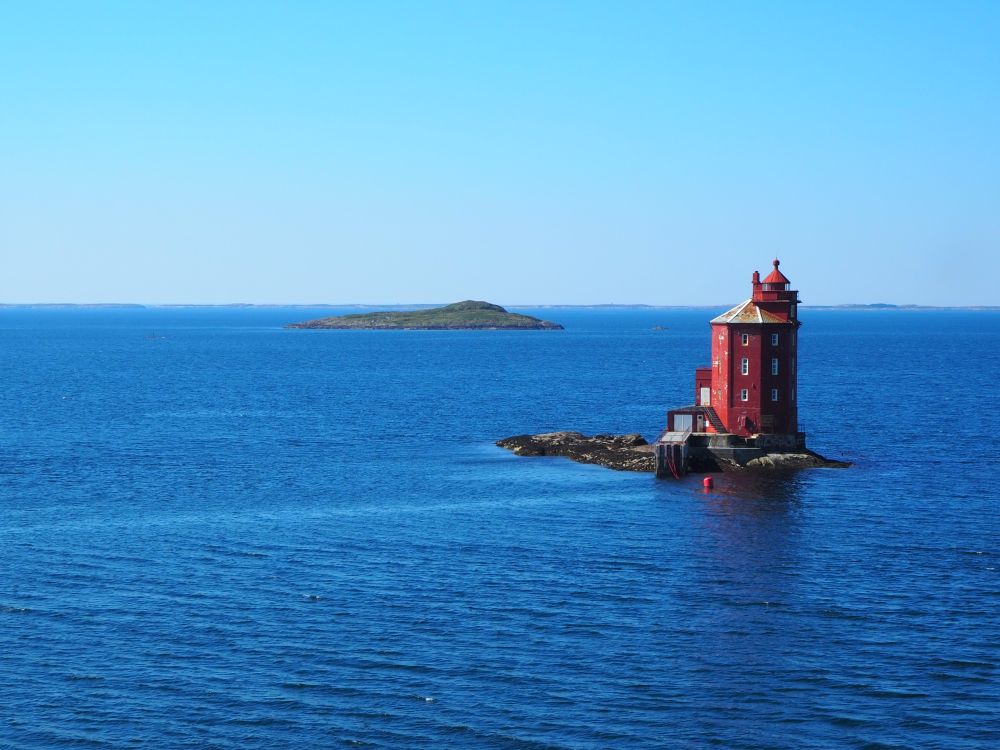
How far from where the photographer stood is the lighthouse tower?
8912cm

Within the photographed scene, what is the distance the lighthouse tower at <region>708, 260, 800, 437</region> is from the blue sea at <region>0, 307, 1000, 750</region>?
607 cm

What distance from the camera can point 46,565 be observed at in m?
57.0

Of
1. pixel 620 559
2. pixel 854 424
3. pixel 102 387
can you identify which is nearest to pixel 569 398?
pixel 854 424

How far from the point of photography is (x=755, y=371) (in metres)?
89.1

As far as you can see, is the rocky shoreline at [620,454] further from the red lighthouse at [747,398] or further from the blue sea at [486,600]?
the blue sea at [486,600]

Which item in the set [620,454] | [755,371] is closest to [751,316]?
[755,371]

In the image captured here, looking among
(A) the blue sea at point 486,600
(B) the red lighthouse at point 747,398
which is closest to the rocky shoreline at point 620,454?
(B) the red lighthouse at point 747,398

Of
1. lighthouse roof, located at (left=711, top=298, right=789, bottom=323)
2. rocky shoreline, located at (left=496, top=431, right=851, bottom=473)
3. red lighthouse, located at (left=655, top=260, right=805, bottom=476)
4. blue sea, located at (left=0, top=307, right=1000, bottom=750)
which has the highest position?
lighthouse roof, located at (left=711, top=298, right=789, bottom=323)

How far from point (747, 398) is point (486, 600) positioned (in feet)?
139

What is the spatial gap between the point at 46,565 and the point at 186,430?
58203 millimetres

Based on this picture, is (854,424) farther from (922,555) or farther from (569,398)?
(922,555)

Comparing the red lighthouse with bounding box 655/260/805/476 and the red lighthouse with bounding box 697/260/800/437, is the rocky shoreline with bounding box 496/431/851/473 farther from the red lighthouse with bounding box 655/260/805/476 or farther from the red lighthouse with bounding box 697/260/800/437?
the red lighthouse with bounding box 697/260/800/437

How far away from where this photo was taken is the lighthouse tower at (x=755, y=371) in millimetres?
89125

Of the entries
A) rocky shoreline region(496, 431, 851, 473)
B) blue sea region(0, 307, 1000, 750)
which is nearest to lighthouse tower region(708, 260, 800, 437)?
rocky shoreline region(496, 431, 851, 473)
